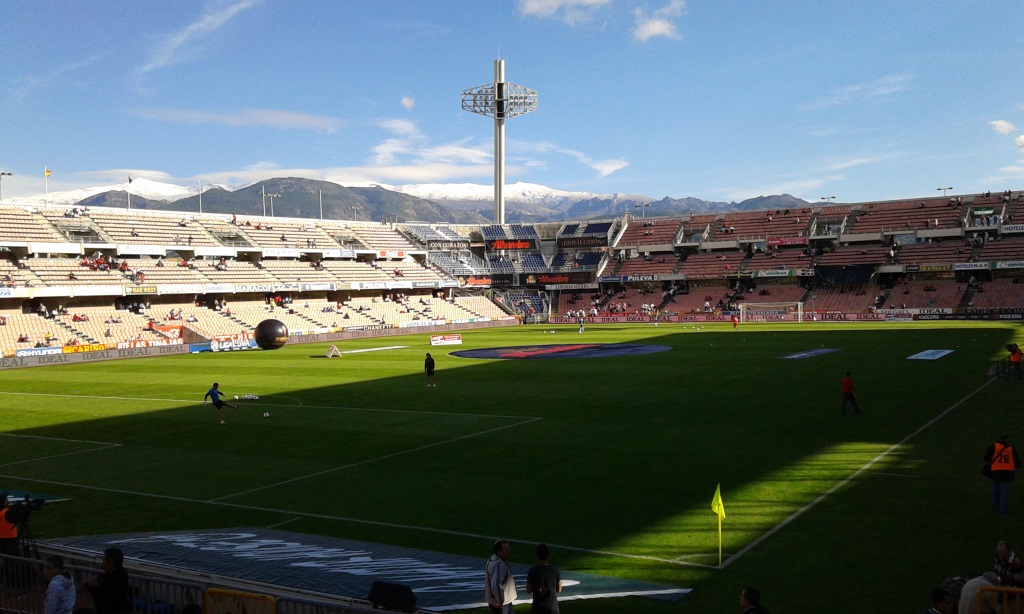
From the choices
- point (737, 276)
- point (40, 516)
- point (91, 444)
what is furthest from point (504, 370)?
point (737, 276)

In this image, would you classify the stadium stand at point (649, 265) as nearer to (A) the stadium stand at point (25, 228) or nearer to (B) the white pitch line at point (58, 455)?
(A) the stadium stand at point (25, 228)

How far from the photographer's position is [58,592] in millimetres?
8695

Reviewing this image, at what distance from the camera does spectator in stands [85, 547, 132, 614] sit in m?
8.70

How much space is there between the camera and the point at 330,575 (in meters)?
11.5

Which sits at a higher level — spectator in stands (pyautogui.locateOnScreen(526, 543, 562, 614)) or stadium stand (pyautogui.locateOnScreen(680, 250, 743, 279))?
stadium stand (pyautogui.locateOnScreen(680, 250, 743, 279))

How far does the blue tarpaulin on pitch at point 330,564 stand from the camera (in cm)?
1099

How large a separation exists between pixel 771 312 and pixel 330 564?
75.7 metres

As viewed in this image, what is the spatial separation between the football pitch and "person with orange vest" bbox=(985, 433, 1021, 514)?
464 millimetres

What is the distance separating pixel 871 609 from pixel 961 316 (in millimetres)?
71544

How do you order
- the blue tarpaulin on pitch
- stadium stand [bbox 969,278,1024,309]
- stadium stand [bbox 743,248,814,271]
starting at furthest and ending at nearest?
stadium stand [bbox 743,248,814,271], stadium stand [bbox 969,278,1024,309], the blue tarpaulin on pitch

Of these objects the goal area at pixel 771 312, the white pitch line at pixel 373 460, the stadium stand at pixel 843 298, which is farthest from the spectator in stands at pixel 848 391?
the stadium stand at pixel 843 298

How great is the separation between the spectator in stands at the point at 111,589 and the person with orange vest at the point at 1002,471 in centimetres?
1366

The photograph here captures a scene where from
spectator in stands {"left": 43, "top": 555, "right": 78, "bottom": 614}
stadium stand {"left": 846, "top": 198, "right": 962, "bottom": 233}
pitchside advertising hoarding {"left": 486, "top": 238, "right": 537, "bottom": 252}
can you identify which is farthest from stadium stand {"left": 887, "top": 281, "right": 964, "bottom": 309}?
spectator in stands {"left": 43, "top": 555, "right": 78, "bottom": 614}

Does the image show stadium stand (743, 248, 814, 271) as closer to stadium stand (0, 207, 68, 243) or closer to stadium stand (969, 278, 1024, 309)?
stadium stand (969, 278, 1024, 309)
